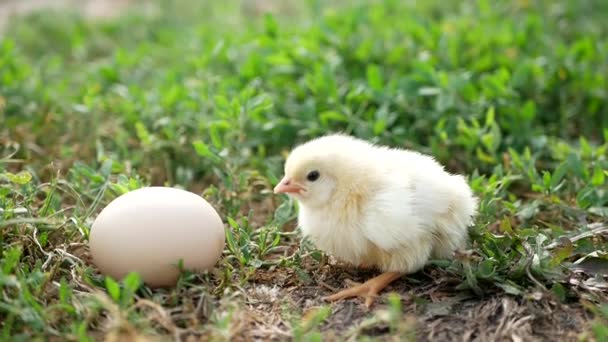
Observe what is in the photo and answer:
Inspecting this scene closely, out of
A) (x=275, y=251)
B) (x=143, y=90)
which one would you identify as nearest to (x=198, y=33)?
(x=143, y=90)

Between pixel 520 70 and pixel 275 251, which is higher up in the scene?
pixel 520 70

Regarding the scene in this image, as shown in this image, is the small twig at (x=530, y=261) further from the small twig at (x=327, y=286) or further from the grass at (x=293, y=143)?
the small twig at (x=327, y=286)

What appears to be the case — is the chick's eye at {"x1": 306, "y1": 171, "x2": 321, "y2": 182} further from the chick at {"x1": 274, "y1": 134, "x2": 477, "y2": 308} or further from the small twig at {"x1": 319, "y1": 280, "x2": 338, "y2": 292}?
the small twig at {"x1": 319, "y1": 280, "x2": 338, "y2": 292}

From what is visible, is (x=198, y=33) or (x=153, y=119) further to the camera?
(x=198, y=33)

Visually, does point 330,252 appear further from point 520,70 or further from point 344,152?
point 520,70

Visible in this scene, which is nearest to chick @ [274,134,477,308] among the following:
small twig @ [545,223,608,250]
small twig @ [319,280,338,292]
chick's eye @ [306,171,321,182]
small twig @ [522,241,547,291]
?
chick's eye @ [306,171,321,182]

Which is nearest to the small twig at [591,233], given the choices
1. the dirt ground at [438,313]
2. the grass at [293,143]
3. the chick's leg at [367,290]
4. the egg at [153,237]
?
the grass at [293,143]

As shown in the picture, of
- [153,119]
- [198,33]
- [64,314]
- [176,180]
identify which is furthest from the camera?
[198,33]
